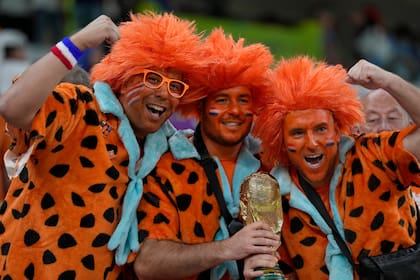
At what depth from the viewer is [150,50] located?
3502mm

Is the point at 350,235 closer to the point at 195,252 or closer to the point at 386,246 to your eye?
the point at 386,246

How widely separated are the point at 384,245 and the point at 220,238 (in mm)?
693

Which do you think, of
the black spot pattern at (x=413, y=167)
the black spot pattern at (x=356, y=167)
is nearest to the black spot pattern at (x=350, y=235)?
the black spot pattern at (x=356, y=167)

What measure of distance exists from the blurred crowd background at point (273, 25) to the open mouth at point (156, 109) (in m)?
4.54

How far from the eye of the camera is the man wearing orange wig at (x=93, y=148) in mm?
3205

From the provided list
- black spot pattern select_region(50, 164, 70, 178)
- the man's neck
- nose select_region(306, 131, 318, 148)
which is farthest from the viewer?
the man's neck

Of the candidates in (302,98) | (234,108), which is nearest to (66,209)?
(234,108)

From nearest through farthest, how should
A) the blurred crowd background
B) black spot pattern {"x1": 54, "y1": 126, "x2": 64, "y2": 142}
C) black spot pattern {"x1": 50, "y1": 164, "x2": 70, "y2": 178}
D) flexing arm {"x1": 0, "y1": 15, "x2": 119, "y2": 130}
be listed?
flexing arm {"x1": 0, "y1": 15, "x2": 119, "y2": 130}
black spot pattern {"x1": 54, "y1": 126, "x2": 64, "y2": 142}
black spot pattern {"x1": 50, "y1": 164, "x2": 70, "y2": 178}
the blurred crowd background

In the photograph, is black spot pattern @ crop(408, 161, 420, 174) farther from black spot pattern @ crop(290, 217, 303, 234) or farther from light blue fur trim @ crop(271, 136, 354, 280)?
black spot pattern @ crop(290, 217, 303, 234)

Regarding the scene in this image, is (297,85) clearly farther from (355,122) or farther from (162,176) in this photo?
(162,176)

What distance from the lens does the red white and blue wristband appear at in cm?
312

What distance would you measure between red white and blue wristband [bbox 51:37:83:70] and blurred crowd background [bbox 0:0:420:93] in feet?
15.6

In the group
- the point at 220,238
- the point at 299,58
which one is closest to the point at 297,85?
the point at 299,58

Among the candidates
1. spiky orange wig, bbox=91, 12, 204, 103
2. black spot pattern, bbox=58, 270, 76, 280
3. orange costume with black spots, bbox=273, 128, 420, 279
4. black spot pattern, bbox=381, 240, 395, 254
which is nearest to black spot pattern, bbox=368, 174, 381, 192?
orange costume with black spots, bbox=273, 128, 420, 279
